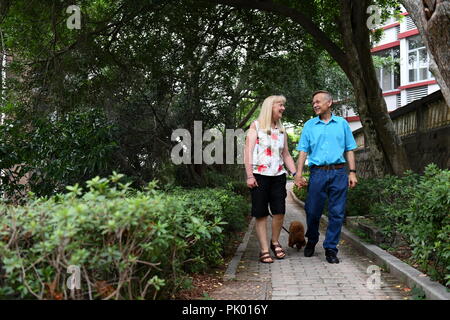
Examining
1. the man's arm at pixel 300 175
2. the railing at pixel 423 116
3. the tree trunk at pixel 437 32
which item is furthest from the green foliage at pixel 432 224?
the railing at pixel 423 116

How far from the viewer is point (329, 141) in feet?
21.2

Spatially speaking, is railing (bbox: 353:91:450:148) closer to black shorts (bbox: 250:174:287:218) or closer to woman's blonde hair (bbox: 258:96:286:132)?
woman's blonde hair (bbox: 258:96:286:132)

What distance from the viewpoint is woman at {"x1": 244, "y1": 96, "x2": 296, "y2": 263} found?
646 cm

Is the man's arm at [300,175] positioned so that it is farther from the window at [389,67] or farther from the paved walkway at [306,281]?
the window at [389,67]

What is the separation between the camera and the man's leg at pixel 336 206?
631 centimetres

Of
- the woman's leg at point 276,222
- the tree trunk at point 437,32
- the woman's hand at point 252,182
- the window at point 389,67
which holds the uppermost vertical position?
the window at point 389,67

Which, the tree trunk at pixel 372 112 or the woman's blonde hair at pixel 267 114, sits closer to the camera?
the woman's blonde hair at pixel 267 114

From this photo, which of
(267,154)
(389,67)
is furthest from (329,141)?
(389,67)

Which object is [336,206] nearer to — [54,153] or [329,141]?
[329,141]

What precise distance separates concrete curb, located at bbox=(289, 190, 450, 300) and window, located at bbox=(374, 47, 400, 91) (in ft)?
84.4

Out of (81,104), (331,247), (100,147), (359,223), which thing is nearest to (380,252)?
(331,247)

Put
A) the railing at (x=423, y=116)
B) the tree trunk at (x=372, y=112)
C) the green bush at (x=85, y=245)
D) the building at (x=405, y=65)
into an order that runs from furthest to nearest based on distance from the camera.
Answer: the building at (x=405, y=65)
the tree trunk at (x=372, y=112)
the railing at (x=423, y=116)
the green bush at (x=85, y=245)

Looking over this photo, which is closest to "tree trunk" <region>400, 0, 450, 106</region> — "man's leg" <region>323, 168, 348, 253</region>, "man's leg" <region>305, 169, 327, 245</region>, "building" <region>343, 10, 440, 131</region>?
"man's leg" <region>323, 168, 348, 253</region>

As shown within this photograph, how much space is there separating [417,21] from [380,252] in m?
3.15
